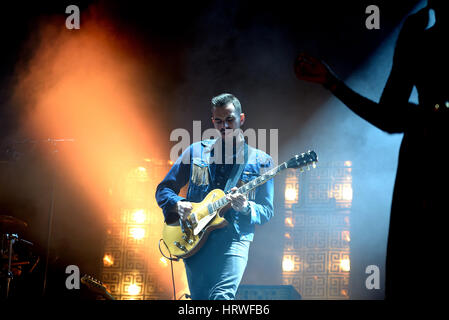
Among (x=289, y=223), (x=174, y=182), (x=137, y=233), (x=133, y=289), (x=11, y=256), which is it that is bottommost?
(x=133, y=289)

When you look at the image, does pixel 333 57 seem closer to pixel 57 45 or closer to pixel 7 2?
pixel 57 45

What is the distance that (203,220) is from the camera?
3164 mm

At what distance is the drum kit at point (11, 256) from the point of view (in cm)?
507

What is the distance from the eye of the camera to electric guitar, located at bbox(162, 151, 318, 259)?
10.3ft

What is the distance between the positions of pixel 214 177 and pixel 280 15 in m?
3.37

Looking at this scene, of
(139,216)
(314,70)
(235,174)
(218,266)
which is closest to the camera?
(314,70)

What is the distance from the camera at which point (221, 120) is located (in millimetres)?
3449

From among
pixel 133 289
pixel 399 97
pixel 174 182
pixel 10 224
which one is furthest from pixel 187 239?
pixel 10 224

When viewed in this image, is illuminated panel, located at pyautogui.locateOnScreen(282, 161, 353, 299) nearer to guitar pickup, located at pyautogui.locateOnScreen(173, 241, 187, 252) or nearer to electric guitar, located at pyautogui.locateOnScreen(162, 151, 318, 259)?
electric guitar, located at pyautogui.locateOnScreen(162, 151, 318, 259)

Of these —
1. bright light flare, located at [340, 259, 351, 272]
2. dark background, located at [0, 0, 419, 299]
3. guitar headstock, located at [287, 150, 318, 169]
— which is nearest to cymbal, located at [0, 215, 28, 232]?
dark background, located at [0, 0, 419, 299]

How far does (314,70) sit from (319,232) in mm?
4739

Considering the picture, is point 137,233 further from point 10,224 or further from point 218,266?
point 218,266

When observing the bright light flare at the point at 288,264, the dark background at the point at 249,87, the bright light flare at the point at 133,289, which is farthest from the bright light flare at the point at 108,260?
the bright light flare at the point at 288,264

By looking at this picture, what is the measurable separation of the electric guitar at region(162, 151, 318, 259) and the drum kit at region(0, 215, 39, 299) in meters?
2.79
